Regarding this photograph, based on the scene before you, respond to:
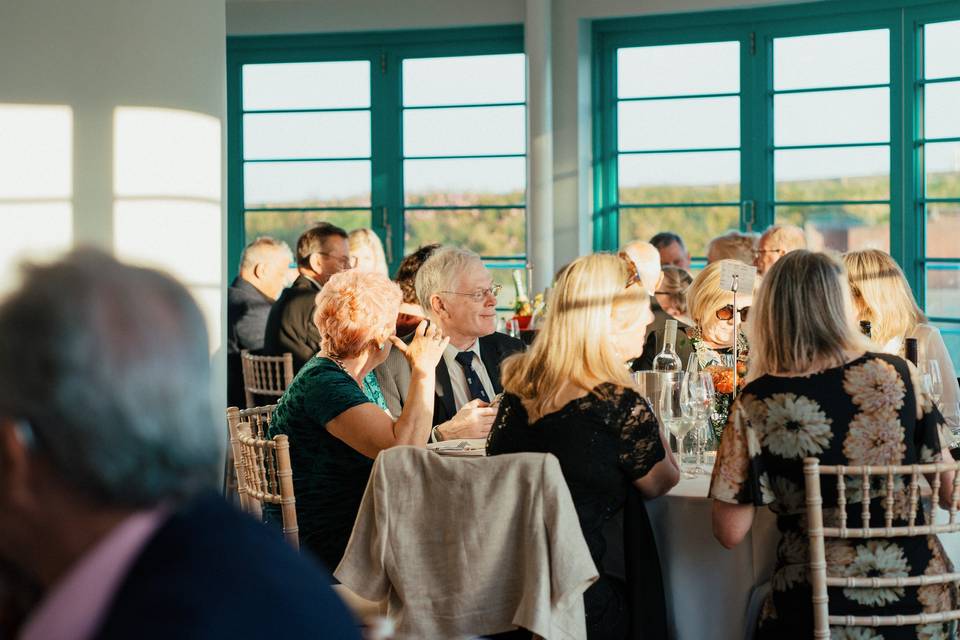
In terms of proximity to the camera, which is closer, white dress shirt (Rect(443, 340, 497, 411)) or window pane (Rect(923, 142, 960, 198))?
white dress shirt (Rect(443, 340, 497, 411))

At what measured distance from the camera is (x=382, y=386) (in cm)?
395

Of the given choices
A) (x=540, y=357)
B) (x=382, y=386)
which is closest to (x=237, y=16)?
(x=382, y=386)

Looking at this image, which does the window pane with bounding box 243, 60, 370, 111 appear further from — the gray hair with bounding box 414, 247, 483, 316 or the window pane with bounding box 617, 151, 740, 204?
the gray hair with bounding box 414, 247, 483, 316

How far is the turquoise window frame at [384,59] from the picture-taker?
8062 millimetres

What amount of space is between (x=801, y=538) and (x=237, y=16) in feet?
22.3

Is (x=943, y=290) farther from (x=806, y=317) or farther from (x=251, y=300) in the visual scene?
(x=806, y=317)

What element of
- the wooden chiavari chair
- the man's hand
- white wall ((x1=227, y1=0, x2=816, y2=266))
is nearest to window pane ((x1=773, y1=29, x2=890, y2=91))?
white wall ((x1=227, y1=0, x2=816, y2=266))

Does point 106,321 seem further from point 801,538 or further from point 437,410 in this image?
point 437,410

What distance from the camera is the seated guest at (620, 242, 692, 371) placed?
4812 mm

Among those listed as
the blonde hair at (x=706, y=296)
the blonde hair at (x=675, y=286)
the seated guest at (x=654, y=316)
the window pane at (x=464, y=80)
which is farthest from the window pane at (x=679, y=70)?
the blonde hair at (x=706, y=296)

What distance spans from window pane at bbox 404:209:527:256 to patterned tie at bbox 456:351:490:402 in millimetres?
4167

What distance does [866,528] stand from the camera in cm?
243

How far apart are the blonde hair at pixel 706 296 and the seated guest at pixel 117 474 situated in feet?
10.9

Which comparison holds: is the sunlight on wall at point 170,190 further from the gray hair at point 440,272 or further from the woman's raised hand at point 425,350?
the woman's raised hand at point 425,350
